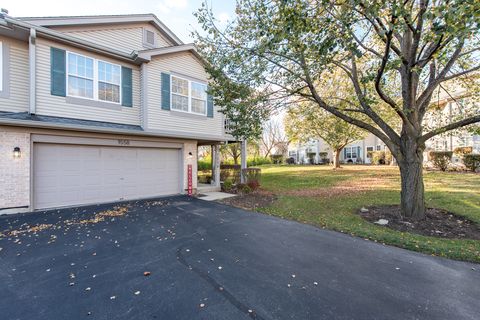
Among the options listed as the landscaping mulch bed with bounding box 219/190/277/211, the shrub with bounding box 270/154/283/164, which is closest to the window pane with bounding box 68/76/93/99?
the landscaping mulch bed with bounding box 219/190/277/211

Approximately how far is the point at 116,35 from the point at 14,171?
661 cm

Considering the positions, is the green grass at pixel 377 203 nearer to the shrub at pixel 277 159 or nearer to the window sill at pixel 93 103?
the window sill at pixel 93 103

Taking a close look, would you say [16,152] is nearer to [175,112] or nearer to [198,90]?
[175,112]

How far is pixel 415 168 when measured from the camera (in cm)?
636

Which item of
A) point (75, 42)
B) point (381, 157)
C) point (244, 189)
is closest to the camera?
point (75, 42)

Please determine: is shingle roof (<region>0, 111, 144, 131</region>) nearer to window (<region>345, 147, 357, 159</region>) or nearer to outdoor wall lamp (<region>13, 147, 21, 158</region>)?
outdoor wall lamp (<region>13, 147, 21, 158</region>)

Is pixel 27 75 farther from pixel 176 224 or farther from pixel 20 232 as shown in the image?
pixel 176 224

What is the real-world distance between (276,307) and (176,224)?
13.5ft

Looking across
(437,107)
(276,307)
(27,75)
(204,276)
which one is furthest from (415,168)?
(27,75)

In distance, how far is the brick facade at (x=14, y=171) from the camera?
6703 mm

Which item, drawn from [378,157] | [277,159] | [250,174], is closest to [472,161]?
[378,157]

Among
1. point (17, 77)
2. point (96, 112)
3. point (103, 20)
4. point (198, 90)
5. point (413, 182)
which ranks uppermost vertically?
point (103, 20)

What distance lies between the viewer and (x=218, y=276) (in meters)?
3.43

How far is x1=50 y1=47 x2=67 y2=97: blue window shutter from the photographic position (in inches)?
293
